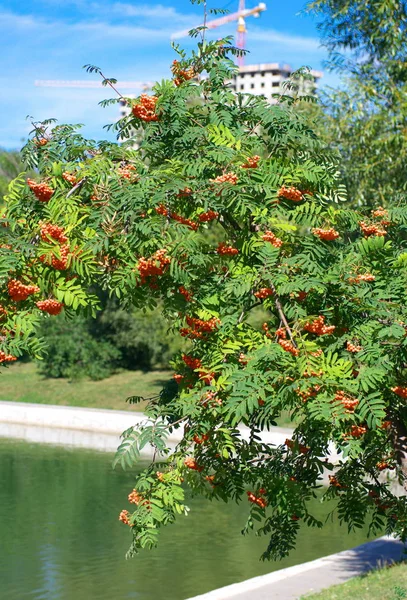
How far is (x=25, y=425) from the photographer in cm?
2667

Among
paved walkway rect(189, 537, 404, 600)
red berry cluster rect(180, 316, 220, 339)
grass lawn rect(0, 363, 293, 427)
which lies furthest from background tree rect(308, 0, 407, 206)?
grass lawn rect(0, 363, 293, 427)

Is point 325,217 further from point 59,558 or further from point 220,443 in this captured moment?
point 59,558

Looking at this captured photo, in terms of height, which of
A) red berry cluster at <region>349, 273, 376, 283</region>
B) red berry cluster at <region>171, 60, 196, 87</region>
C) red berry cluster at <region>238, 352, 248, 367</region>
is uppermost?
red berry cluster at <region>171, 60, 196, 87</region>

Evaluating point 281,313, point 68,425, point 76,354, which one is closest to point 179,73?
point 281,313

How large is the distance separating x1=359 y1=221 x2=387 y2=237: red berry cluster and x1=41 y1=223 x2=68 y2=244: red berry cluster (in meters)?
2.56

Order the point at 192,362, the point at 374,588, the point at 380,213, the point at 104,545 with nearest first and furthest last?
1. the point at 192,362
2. the point at 380,213
3. the point at 374,588
4. the point at 104,545

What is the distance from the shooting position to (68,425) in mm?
25906

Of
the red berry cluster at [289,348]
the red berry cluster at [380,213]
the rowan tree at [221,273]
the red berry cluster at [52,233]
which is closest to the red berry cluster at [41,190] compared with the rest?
the rowan tree at [221,273]

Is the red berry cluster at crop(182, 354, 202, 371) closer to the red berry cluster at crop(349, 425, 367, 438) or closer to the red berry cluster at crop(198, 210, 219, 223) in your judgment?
the red berry cluster at crop(198, 210, 219, 223)

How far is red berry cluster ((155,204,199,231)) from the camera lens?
20.1ft

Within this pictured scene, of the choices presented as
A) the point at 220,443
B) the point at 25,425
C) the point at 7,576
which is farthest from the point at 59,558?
the point at 25,425

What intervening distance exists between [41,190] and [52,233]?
0.58 meters

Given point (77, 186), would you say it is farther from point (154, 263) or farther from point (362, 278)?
point (362, 278)

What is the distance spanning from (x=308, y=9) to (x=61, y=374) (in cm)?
2214
